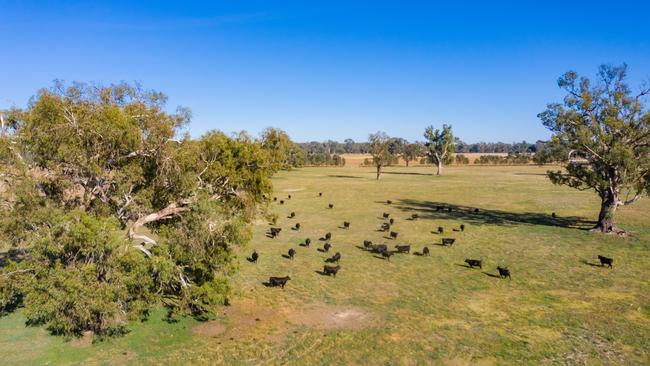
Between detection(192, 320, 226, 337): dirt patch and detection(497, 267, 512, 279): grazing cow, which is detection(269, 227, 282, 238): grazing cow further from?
detection(497, 267, 512, 279): grazing cow

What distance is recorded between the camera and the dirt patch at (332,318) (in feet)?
68.7

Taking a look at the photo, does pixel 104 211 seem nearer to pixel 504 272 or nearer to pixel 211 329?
pixel 211 329

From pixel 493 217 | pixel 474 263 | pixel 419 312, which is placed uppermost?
pixel 493 217

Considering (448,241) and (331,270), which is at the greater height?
(448,241)

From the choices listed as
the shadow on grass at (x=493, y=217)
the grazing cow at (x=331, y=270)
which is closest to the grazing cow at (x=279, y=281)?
the grazing cow at (x=331, y=270)

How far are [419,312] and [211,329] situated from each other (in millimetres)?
10871

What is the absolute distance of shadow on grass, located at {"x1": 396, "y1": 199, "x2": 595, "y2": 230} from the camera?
45475 millimetres

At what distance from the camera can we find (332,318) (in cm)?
2178

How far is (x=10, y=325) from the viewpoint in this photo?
20.3 metres

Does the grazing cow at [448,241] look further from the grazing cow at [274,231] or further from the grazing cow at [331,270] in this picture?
the grazing cow at [274,231]

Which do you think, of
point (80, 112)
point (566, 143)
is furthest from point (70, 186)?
point (566, 143)

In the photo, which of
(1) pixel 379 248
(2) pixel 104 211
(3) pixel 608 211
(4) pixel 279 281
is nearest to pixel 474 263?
(1) pixel 379 248

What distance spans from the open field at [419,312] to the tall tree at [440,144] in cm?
6161

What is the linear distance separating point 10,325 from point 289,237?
2269cm
